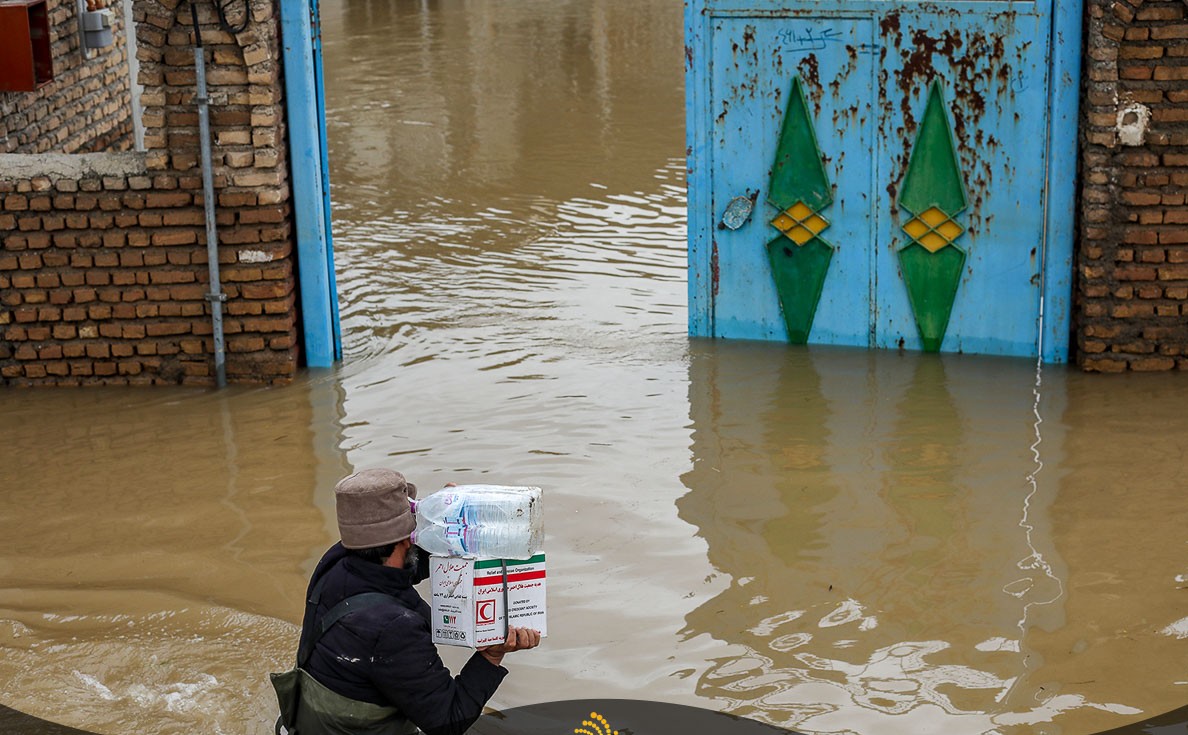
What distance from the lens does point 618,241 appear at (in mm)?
10008

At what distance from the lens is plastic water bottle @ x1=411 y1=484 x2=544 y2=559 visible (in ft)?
11.2

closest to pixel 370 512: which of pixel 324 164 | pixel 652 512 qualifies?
pixel 652 512

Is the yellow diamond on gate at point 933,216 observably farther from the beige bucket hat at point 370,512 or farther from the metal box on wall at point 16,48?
the metal box on wall at point 16,48

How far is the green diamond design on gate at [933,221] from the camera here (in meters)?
7.01

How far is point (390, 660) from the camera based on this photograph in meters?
3.36

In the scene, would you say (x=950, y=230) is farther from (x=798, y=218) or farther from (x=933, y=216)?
(x=798, y=218)

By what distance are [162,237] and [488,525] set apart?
414 centimetres

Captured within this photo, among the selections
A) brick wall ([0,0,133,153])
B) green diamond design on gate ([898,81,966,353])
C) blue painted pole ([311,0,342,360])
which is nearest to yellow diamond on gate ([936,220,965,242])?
green diamond design on gate ([898,81,966,353])

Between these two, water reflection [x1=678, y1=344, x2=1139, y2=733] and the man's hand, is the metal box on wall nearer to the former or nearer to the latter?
water reflection [x1=678, y1=344, x2=1139, y2=733]

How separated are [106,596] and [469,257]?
4.96m

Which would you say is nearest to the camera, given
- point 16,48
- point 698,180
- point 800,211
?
point 800,211

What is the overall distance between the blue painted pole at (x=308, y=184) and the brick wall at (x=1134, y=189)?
385 centimetres

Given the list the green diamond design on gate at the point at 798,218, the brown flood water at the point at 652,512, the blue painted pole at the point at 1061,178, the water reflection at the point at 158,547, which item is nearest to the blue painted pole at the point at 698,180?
the brown flood water at the point at 652,512

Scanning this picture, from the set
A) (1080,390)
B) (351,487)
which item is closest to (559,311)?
(1080,390)
